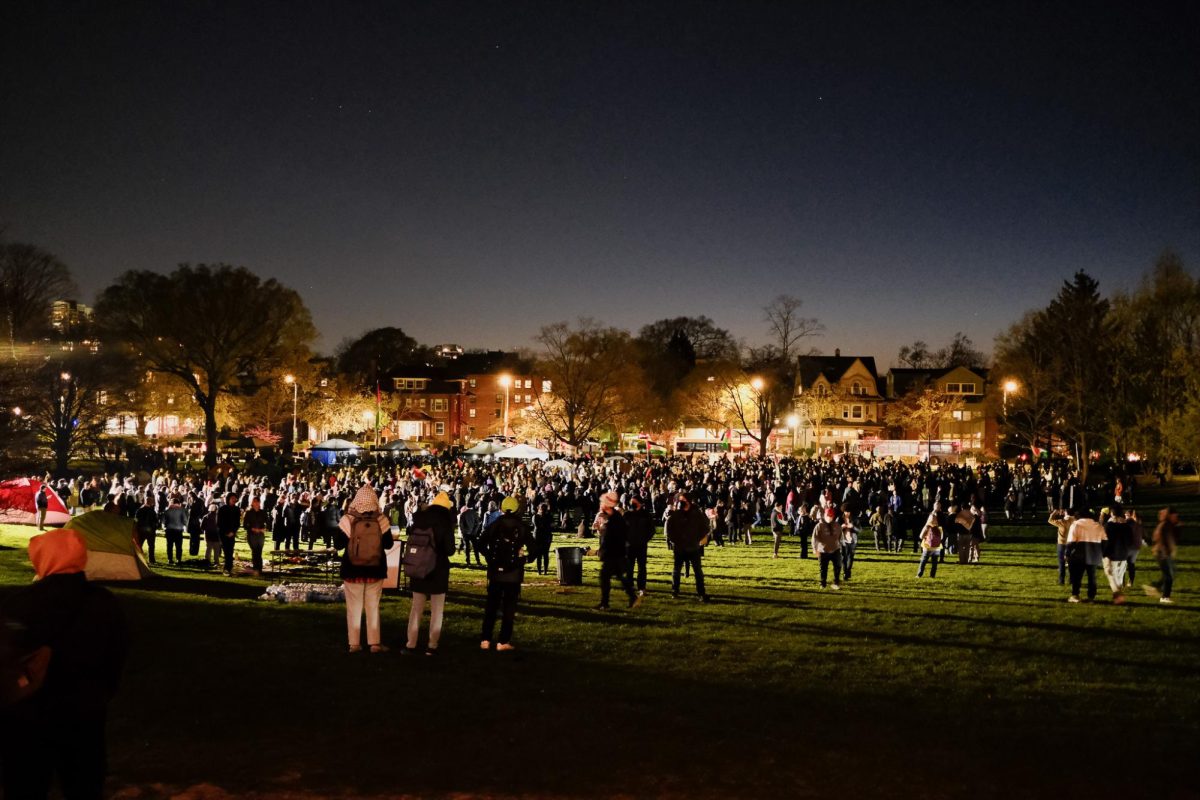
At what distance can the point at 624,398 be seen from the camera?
66938mm

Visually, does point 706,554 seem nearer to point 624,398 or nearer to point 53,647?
point 53,647

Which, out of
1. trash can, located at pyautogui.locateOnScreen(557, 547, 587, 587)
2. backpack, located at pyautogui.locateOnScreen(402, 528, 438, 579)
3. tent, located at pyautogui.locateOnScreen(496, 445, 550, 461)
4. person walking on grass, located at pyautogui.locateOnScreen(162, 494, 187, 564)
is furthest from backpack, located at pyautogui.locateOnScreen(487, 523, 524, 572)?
tent, located at pyautogui.locateOnScreen(496, 445, 550, 461)

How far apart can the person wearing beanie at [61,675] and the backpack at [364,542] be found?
4.61m

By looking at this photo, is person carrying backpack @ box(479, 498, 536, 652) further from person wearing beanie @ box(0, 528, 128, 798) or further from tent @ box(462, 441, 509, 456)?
tent @ box(462, 441, 509, 456)

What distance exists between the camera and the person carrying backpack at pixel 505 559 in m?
9.21

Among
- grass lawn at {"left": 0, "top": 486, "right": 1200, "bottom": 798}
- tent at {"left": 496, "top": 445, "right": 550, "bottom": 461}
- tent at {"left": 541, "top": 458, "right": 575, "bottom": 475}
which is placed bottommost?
grass lawn at {"left": 0, "top": 486, "right": 1200, "bottom": 798}

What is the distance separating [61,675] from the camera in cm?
380

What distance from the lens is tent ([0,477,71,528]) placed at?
2347cm

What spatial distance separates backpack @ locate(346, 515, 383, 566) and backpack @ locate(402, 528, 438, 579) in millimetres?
350

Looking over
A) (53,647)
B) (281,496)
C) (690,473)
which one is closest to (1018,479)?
(690,473)

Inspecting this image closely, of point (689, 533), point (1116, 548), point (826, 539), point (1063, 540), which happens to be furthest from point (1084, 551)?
point (689, 533)

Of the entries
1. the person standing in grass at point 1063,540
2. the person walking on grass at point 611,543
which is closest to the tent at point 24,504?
the person walking on grass at point 611,543

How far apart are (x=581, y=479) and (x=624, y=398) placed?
3568 cm

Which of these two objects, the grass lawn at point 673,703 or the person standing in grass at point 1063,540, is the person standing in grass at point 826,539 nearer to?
the grass lawn at point 673,703
